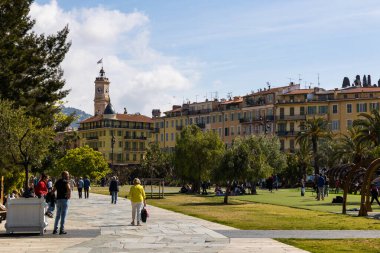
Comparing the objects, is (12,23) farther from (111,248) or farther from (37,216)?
(111,248)

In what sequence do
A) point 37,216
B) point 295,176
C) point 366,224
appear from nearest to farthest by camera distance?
1. point 37,216
2. point 366,224
3. point 295,176

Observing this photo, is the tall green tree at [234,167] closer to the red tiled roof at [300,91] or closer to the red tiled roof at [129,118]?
the red tiled roof at [300,91]

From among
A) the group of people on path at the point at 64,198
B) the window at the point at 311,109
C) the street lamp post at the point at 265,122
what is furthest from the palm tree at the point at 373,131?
the street lamp post at the point at 265,122

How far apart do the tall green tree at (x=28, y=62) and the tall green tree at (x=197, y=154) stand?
21.0 meters

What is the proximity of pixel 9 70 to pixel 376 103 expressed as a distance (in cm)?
8595

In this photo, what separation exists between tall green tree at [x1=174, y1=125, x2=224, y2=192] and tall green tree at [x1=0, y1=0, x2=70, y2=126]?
20963 millimetres

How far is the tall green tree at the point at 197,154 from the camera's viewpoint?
66.2 m

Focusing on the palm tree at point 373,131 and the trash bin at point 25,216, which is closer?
the trash bin at point 25,216

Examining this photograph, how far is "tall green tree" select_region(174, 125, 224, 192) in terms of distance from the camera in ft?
217

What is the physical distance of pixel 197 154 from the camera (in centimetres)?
6650

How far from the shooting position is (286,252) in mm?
16328

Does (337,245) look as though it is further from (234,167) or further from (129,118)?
(129,118)

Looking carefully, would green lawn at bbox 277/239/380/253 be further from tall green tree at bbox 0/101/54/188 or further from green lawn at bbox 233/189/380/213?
tall green tree at bbox 0/101/54/188

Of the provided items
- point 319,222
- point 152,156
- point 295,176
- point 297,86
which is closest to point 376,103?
point 297,86
